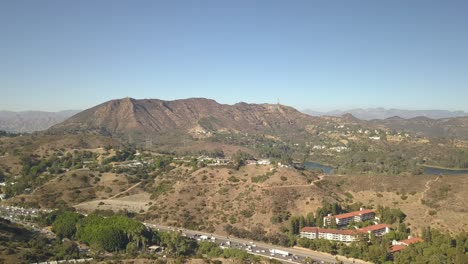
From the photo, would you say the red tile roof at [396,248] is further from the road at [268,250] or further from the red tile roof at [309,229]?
the red tile roof at [309,229]

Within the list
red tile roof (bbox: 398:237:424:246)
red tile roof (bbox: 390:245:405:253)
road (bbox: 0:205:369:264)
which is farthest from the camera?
red tile roof (bbox: 398:237:424:246)

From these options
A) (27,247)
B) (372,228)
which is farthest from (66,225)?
(372,228)

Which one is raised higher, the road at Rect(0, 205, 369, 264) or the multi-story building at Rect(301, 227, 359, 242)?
the multi-story building at Rect(301, 227, 359, 242)

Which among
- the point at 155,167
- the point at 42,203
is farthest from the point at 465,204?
the point at 42,203

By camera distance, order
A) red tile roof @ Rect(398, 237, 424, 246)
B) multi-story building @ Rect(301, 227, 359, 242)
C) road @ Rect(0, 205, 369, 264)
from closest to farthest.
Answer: road @ Rect(0, 205, 369, 264), red tile roof @ Rect(398, 237, 424, 246), multi-story building @ Rect(301, 227, 359, 242)

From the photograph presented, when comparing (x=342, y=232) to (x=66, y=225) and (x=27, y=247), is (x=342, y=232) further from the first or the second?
(x=27, y=247)

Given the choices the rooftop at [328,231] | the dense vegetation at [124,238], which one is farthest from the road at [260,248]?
the rooftop at [328,231]

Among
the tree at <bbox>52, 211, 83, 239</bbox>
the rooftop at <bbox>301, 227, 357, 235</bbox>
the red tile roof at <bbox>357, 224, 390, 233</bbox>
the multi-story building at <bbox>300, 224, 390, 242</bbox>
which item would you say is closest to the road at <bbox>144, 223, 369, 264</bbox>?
the multi-story building at <bbox>300, 224, 390, 242</bbox>

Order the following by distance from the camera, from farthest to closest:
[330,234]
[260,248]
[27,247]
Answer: [330,234] < [260,248] < [27,247]

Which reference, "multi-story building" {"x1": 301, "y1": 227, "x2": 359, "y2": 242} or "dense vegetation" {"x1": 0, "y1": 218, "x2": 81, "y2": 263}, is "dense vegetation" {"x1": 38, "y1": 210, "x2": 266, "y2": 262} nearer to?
"dense vegetation" {"x1": 0, "y1": 218, "x2": 81, "y2": 263}

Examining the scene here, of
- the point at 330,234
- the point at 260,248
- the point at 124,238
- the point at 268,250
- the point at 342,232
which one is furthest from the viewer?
the point at 330,234
